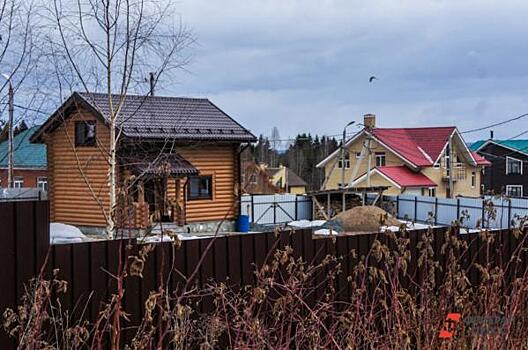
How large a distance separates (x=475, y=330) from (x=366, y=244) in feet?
5.47

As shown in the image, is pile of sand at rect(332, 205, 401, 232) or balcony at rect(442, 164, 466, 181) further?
balcony at rect(442, 164, 466, 181)

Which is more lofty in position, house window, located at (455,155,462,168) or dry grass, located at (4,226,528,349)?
house window, located at (455,155,462,168)

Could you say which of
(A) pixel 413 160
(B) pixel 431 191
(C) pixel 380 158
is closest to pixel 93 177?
(A) pixel 413 160

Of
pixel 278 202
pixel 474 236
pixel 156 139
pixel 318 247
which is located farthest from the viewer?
pixel 278 202

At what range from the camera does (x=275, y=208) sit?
912 inches

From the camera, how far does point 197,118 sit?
64.5 ft

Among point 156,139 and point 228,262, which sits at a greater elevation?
point 156,139

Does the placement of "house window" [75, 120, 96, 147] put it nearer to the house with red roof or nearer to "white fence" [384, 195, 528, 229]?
"white fence" [384, 195, 528, 229]

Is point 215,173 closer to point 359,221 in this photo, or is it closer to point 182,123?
point 182,123

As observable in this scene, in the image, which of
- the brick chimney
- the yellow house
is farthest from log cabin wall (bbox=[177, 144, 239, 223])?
the yellow house

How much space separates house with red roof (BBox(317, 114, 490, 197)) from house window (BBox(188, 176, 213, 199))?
1305cm

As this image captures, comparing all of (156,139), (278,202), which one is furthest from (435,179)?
(156,139)

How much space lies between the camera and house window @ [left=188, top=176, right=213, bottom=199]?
19141 millimetres

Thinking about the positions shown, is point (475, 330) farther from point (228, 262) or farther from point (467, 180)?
point (467, 180)
